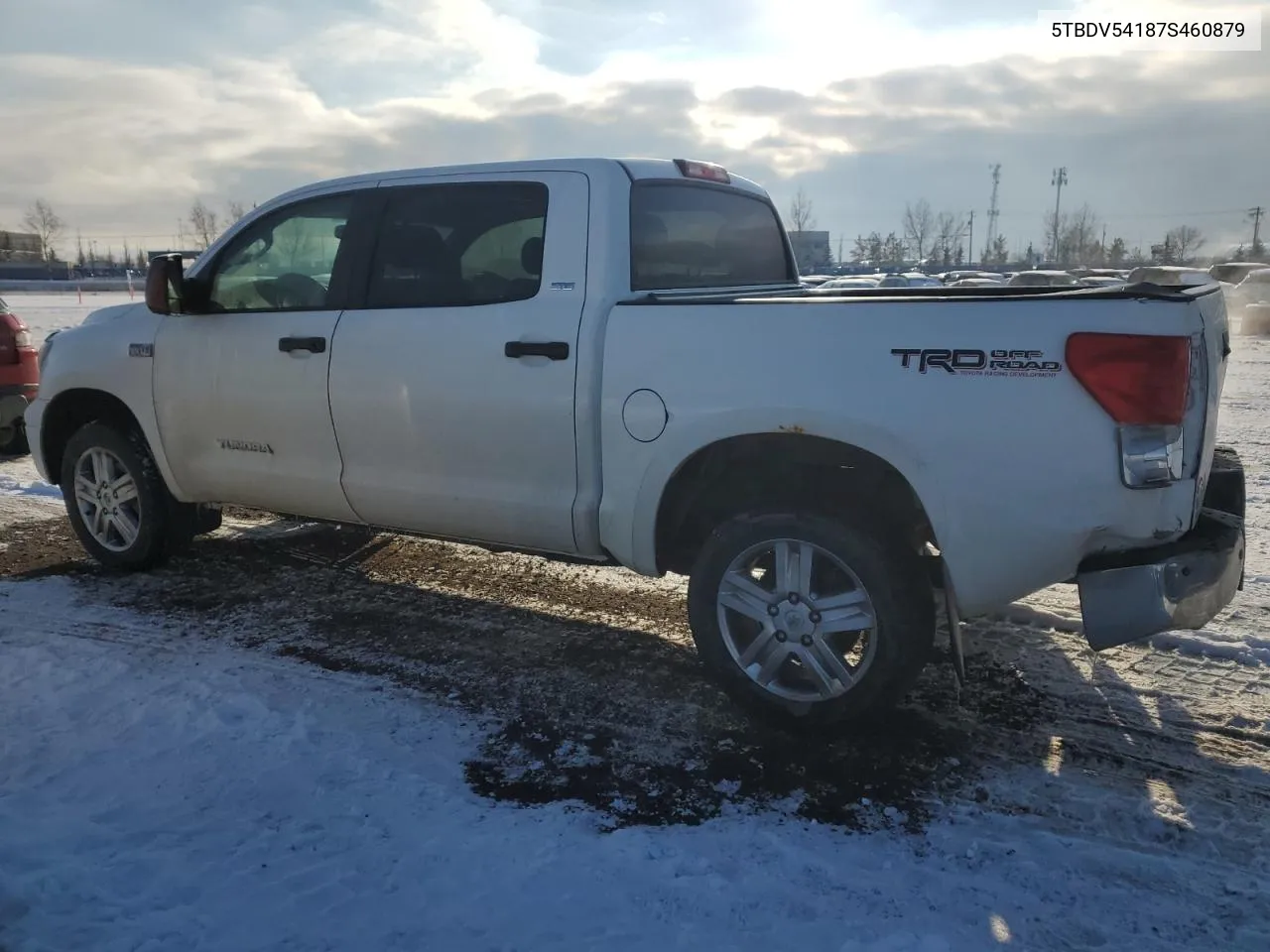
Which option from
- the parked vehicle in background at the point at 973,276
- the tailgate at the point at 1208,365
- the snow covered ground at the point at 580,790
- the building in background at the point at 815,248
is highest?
the building in background at the point at 815,248

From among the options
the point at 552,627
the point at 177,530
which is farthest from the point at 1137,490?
the point at 177,530

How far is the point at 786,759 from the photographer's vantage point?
331 centimetres

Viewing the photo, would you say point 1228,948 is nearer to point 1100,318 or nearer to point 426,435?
point 1100,318

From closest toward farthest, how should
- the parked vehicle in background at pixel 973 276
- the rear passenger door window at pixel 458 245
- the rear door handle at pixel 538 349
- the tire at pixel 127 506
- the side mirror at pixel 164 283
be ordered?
1. the rear door handle at pixel 538 349
2. the rear passenger door window at pixel 458 245
3. the side mirror at pixel 164 283
4. the tire at pixel 127 506
5. the parked vehicle in background at pixel 973 276

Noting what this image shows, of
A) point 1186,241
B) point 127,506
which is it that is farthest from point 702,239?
point 1186,241

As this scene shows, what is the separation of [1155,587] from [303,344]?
354 centimetres

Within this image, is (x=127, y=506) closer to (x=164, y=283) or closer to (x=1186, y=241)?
(x=164, y=283)

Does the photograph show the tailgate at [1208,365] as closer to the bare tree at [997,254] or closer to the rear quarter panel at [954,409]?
the rear quarter panel at [954,409]

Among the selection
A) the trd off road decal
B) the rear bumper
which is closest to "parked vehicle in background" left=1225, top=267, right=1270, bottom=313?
the rear bumper

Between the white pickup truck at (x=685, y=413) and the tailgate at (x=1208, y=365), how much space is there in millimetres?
25

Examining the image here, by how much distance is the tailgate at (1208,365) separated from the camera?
2959 mm

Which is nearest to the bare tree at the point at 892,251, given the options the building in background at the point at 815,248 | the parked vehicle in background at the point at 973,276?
the building in background at the point at 815,248

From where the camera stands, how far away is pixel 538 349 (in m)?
3.76

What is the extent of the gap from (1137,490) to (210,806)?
9.57ft
